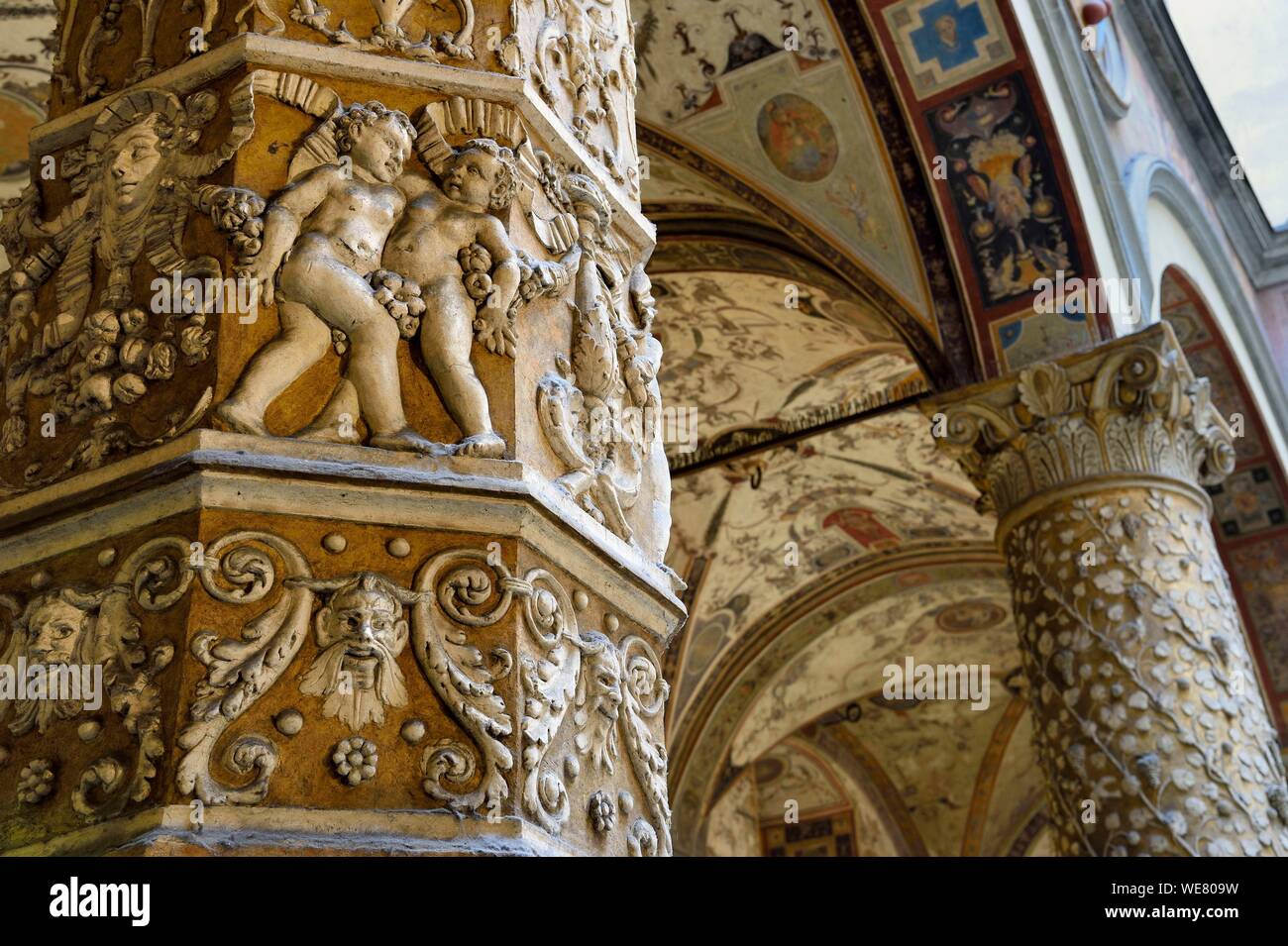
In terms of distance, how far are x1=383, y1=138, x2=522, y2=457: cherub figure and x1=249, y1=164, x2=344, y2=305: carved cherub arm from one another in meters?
0.10

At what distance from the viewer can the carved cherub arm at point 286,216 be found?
173 centimetres

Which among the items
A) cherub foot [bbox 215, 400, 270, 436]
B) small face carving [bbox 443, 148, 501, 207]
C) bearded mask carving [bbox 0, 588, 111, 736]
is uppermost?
small face carving [bbox 443, 148, 501, 207]

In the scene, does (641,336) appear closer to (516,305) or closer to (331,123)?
(516,305)

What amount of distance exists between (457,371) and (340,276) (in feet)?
0.57

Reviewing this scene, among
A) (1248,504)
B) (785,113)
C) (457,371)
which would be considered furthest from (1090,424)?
(457,371)

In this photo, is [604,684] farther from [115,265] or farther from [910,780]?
[910,780]

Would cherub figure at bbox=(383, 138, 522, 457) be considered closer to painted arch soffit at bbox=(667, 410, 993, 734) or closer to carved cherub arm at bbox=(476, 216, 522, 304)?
carved cherub arm at bbox=(476, 216, 522, 304)

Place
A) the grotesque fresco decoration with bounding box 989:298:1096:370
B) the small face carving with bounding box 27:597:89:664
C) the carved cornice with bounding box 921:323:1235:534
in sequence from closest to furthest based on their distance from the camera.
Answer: the small face carving with bounding box 27:597:89:664, the carved cornice with bounding box 921:323:1235:534, the grotesque fresco decoration with bounding box 989:298:1096:370

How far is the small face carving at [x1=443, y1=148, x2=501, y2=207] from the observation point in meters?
1.86

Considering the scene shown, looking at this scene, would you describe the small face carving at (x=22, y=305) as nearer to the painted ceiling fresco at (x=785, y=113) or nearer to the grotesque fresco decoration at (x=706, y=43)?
the painted ceiling fresco at (x=785, y=113)

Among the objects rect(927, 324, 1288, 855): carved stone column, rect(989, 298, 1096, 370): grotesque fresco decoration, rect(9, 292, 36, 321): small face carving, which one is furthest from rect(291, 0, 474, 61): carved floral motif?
rect(989, 298, 1096, 370): grotesque fresco decoration

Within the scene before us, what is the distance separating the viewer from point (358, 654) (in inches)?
61.1

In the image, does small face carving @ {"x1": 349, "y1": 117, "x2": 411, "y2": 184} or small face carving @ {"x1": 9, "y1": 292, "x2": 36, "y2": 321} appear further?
small face carving @ {"x1": 9, "y1": 292, "x2": 36, "y2": 321}

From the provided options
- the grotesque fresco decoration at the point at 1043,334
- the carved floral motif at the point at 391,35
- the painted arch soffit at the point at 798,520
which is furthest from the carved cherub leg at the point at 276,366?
the painted arch soffit at the point at 798,520
